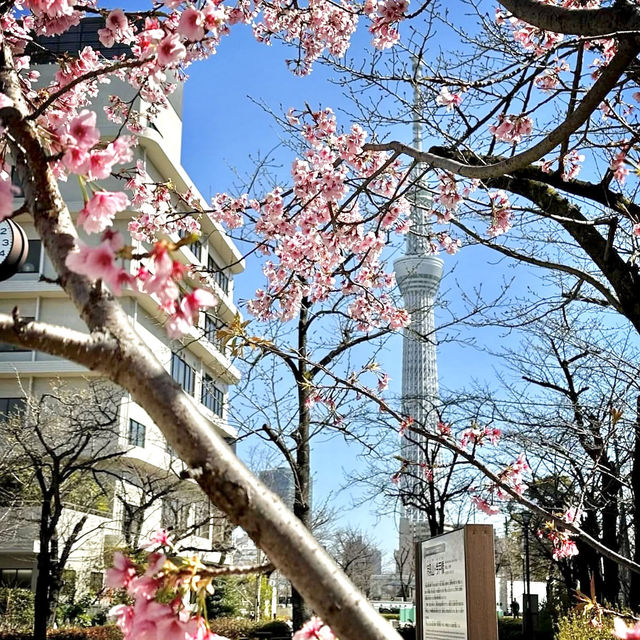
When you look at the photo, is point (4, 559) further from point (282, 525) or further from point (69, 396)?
point (282, 525)

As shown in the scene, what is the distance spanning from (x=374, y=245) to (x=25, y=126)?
5495mm

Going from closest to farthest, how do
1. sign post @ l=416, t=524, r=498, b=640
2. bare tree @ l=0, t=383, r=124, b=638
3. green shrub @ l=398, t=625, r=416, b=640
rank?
sign post @ l=416, t=524, r=498, b=640 < bare tree @ l=0, t=383, r=124, b=638 < green shrub @ l=398, t=625, r=416, b=640

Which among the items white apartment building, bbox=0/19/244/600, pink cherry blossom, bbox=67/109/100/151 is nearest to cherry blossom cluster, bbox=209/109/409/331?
pink cherry blossom, bbox=67/109/100/151

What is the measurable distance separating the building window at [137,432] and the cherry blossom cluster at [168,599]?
83.6 ft

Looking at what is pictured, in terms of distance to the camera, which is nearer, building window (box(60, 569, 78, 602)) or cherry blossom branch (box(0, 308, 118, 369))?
cherry blossom branch (box(0, 308, 118, 369))

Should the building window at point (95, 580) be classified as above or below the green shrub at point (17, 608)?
above

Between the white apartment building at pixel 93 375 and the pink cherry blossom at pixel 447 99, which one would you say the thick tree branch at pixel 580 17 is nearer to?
the pink cherry blossom at pixel 447 99

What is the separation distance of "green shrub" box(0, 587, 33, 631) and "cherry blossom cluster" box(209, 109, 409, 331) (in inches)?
610

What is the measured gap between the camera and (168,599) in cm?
125

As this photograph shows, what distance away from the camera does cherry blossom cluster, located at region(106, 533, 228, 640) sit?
4.04ft

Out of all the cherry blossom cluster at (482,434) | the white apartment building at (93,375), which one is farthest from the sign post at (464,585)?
the white apartment building at (93,375)

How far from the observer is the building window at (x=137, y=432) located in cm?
2661

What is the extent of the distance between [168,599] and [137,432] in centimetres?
2731

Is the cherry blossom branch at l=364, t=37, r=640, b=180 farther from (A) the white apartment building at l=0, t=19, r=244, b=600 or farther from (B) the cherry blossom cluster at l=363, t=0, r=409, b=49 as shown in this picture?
(A) the white apartment building at l=0, t=19, r=244, b=600
